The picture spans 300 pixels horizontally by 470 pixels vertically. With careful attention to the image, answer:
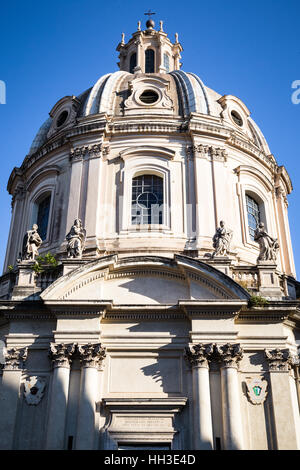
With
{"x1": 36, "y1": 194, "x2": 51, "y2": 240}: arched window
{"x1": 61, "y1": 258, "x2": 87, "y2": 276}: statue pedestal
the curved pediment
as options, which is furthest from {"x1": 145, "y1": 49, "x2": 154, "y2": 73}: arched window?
the curved pediment

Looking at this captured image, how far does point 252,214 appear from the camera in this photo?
81.0 ft

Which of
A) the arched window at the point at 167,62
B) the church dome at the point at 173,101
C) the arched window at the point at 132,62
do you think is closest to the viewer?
the church dome at the point at 173,101

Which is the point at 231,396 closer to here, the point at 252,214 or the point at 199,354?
the point at 199,354

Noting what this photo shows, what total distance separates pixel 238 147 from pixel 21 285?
11762 mm

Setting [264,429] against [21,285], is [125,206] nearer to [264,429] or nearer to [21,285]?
[21,285]

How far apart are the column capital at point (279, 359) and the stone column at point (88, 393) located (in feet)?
16.9

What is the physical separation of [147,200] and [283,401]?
10018 millimetres

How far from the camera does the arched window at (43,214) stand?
24375 mm

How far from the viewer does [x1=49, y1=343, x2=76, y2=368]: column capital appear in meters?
16.8

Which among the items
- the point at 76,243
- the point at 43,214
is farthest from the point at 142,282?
the point at 43,214

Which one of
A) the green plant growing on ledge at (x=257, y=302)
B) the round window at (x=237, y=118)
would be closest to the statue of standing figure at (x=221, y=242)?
the green plant growing on ledge at (x=257, y=302)

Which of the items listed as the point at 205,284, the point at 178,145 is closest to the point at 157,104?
the point at 178,145

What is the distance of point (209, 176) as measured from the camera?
2323 cm

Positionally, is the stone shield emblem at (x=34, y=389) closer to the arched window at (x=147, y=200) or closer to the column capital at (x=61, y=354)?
the column capital at (x=61, y=354)
